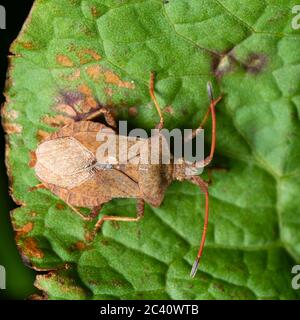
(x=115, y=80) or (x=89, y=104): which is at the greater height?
(x=115, y=80)

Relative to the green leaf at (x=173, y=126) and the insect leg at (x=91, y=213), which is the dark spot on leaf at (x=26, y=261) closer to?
the green leaf at (x=173, y=126)

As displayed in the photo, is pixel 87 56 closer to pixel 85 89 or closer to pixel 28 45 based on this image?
pixel 85 89

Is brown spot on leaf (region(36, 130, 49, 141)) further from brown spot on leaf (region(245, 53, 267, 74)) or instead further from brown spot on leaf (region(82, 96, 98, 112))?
brown spot on leaf (region(245, 53, 267, 74))

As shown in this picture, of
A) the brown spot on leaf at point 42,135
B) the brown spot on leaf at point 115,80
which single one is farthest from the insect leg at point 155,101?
the brown spot on leaf at point 42,135

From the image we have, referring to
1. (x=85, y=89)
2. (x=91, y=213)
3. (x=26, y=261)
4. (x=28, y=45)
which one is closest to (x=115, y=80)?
(x=85, y=89)

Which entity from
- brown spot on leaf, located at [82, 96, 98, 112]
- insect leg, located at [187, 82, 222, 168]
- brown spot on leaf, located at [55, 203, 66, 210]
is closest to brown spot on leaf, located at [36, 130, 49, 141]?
brown spot on leaf, located at [82, 96, 98, 112]

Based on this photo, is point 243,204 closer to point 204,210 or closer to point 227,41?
point 204,210
